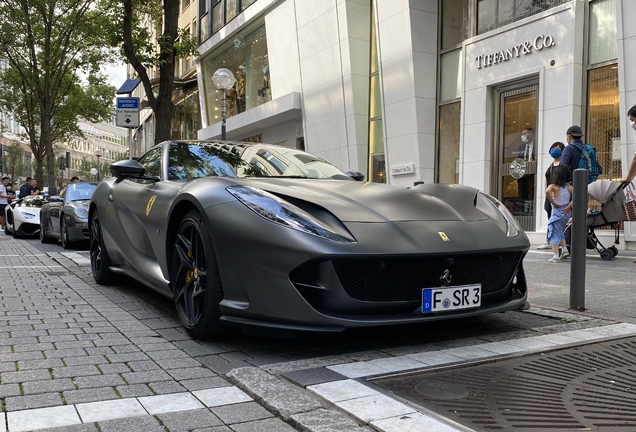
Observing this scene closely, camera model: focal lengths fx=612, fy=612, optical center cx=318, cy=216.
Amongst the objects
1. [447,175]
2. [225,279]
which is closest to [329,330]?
[225,279]

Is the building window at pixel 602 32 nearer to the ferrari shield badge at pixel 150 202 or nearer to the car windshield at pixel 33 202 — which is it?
the ferrari shield badge at pixel 150 202

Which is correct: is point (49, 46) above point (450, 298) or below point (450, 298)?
above

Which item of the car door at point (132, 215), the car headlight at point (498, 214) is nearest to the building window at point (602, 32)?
the car headlight at point (498, 214)

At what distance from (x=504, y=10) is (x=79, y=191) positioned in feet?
30.4

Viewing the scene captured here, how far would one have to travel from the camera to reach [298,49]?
19141 millimetres

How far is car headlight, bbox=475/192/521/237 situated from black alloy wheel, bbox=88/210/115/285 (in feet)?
12.0

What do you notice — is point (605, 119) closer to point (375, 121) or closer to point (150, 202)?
point (375, 121)

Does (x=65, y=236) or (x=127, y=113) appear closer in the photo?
(x=65, y=236)

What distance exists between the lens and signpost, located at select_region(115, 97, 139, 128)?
15.3 meters

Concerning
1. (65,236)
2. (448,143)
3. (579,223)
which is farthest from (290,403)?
(448,143)

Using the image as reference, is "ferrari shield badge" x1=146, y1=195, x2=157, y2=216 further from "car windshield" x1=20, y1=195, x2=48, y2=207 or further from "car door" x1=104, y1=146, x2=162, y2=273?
"car windshield" x1=20, y1=195, x2=48, y2=207

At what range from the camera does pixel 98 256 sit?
6285mm

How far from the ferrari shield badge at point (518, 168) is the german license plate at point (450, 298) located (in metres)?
9.21

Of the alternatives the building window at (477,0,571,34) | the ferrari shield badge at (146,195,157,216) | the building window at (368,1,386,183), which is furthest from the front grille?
the building window at (368,1,386,183)
